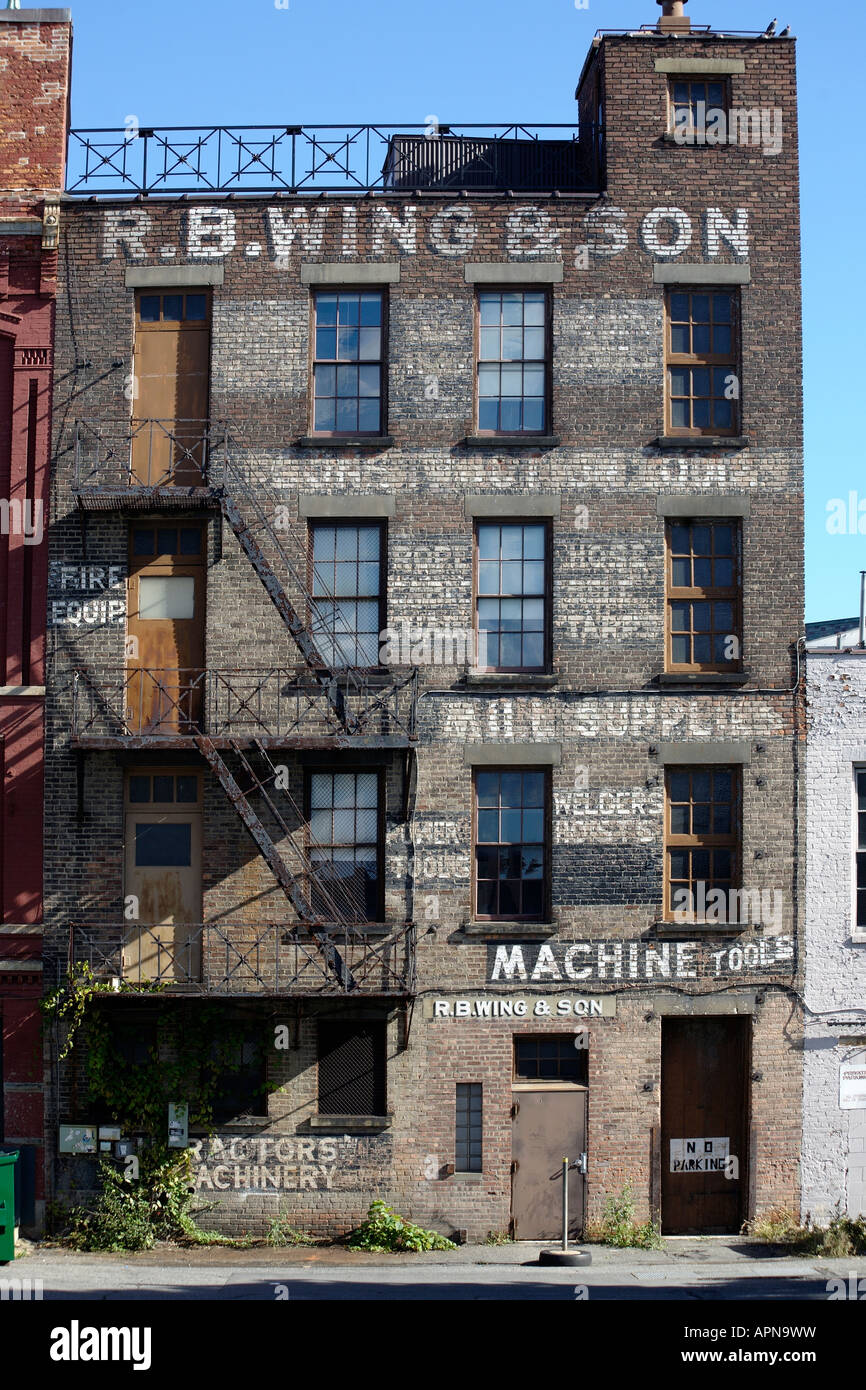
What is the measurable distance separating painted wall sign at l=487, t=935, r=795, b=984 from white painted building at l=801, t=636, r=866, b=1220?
0.84 m

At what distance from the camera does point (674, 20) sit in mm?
21266

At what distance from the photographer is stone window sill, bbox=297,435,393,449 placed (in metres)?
19.9

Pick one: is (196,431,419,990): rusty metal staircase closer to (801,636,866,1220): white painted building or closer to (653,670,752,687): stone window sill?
(653,670,752,687): stone window sill

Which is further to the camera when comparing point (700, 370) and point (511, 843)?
point (700, 370)

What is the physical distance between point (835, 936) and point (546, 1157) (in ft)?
16.6

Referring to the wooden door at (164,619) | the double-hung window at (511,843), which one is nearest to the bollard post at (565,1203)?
the double-hung window at (511,843)

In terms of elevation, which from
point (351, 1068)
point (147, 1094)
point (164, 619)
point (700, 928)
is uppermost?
point (164, 619)

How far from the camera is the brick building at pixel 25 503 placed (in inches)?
767

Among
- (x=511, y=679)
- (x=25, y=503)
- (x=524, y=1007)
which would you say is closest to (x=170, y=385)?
(x=25, y=503)

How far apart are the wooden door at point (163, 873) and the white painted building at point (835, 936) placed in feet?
28.3

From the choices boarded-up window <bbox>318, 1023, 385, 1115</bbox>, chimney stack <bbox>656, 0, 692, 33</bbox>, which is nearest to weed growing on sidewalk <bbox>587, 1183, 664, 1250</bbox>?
boarded-up window <bbox>318, 1023, 385, 1115</bbox>

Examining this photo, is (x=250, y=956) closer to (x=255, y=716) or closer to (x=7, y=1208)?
(x=255, y=716)

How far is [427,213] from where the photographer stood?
20.3m

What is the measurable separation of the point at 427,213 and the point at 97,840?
32.9 ft
